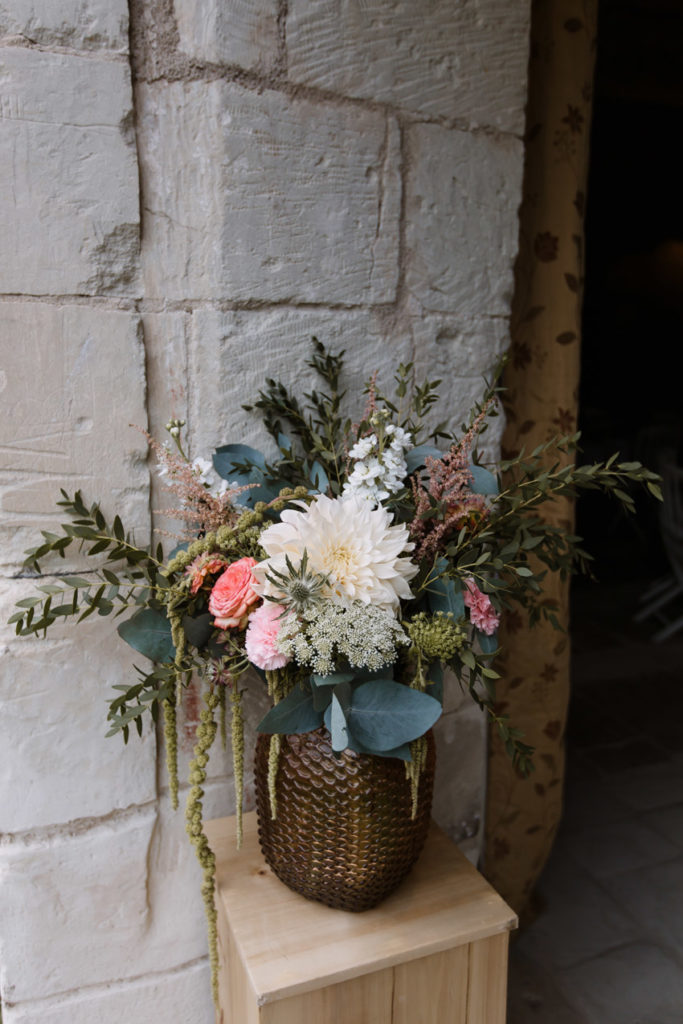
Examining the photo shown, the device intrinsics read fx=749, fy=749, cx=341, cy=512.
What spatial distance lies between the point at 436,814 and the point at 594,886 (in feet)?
3.01

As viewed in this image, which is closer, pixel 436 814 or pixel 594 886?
pixel 436 814

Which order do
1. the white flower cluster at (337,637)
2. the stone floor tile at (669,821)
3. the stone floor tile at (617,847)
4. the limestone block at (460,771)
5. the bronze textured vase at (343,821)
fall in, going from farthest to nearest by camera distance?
the stone floor tile at (669,821)
the stone floor tile at (617,847)
the limestone block at (460,771)
the bronze textured vase at (343,821)
the white flower cluster at (337,637)

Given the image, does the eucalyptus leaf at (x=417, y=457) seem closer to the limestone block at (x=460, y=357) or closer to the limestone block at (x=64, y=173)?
the limestone block at (x=460, y=357)

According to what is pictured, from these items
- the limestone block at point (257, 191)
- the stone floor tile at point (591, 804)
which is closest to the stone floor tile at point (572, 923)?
the stone floor tile at point (591, 804)

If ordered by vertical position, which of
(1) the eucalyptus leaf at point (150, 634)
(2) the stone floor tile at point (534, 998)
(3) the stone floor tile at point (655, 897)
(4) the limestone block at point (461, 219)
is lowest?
(3) the stone floor tile at point (655, 897)

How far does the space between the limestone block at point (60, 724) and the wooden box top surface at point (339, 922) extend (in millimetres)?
232

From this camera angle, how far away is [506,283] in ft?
4.48

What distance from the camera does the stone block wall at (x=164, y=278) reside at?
1073mm

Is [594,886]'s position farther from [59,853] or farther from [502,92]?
[502,92]

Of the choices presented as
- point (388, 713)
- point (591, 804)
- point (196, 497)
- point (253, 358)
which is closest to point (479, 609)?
point (388, 713)

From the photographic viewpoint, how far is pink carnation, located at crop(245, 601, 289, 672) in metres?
0.90

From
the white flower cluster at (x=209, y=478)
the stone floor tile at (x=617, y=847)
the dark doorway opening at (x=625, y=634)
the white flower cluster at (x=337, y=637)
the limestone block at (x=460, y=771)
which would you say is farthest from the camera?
the stone floor tile at (x=617, y=847)

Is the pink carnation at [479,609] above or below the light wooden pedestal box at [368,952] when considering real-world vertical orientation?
above

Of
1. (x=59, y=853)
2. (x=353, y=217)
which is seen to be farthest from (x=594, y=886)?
(x=353, y=217)
